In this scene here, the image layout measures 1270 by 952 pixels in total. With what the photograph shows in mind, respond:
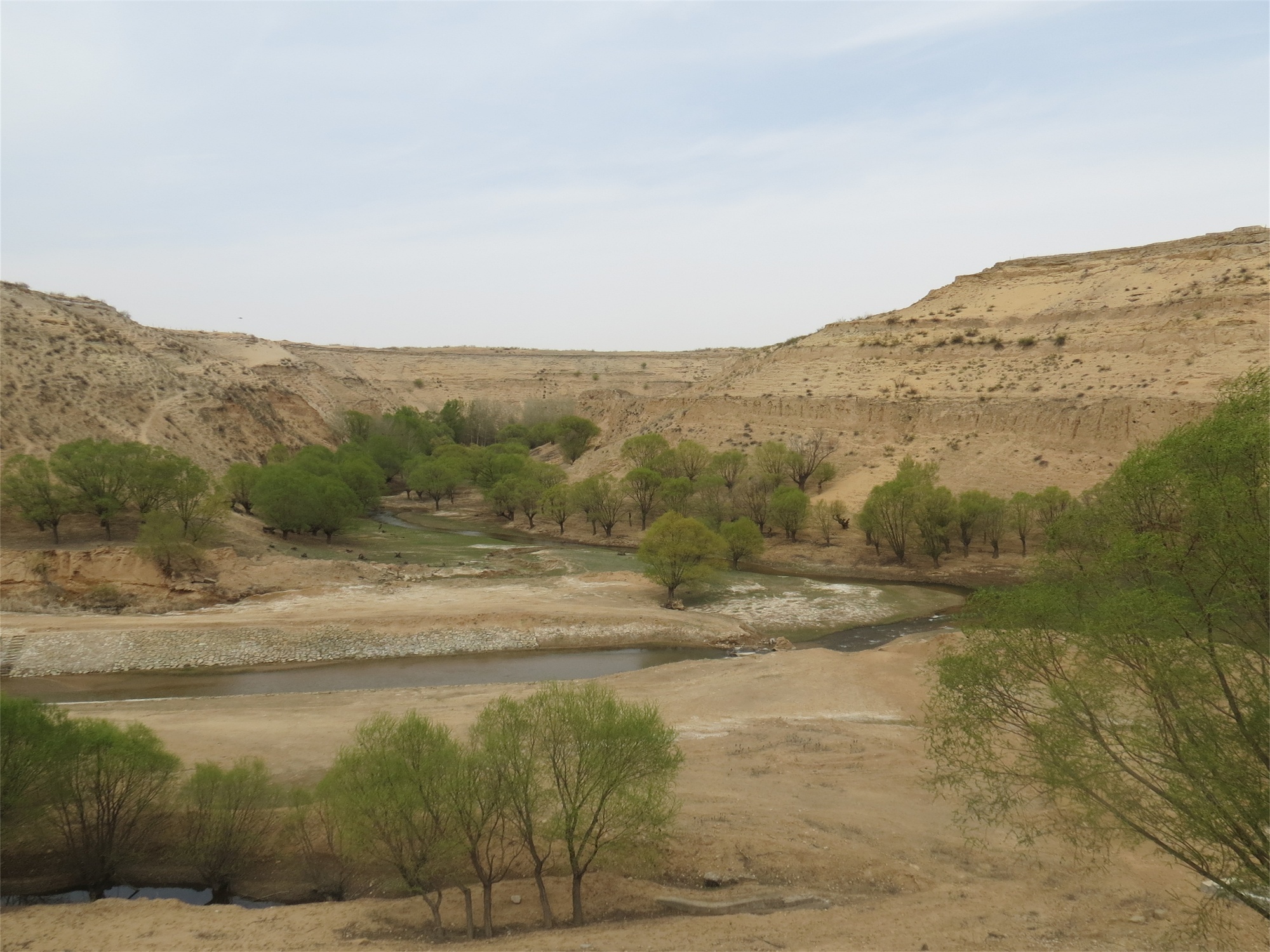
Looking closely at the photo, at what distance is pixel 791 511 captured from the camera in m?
Result: 50.3

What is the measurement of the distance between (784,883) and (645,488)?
41.8 m

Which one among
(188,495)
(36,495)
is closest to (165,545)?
(188,495)

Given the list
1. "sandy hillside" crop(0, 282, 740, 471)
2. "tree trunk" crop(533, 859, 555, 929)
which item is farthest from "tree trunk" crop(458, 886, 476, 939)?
"sandy hillside" crop(0, 282, 740, 471)

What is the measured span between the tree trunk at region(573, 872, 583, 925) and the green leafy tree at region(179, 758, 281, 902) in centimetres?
699

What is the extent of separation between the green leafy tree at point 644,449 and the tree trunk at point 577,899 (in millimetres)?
49858

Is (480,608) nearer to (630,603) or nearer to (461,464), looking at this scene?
(630,603)

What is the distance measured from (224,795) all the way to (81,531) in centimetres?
3063

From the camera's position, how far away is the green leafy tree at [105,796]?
1456cm

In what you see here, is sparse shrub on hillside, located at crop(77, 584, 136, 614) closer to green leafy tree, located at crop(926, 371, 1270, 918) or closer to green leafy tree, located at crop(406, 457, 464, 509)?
green leafy tree, located at crop(406, 457, 464, 509)

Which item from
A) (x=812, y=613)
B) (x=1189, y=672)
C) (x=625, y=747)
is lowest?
(x=812, y=613)

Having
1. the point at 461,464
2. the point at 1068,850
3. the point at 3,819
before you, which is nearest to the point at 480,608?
the point at 3,819

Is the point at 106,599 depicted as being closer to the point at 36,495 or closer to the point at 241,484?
the point at 36,495

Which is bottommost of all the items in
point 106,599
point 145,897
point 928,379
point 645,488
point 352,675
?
point 352,675

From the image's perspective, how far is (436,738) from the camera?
13.4m
